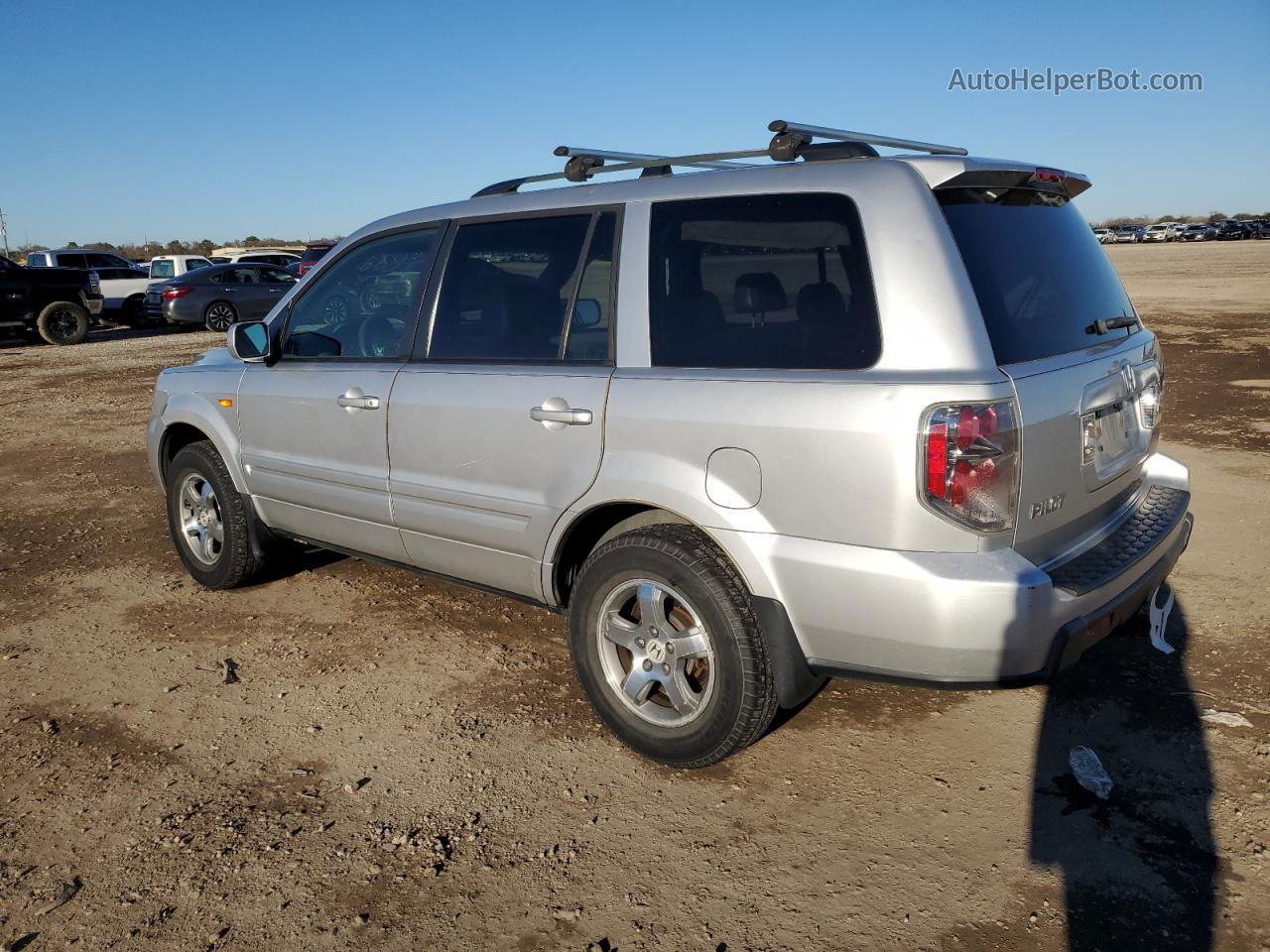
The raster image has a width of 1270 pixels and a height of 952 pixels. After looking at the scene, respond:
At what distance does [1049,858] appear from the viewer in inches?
110

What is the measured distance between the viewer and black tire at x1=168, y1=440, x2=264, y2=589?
4.92 meters

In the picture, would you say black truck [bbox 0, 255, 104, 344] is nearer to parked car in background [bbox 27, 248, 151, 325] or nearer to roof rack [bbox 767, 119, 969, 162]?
parked car in background [bbox 27, 248, 151, 325]

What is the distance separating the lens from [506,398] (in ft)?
11.8

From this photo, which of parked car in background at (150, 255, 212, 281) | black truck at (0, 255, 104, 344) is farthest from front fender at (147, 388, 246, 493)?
parked car in background at (150, 255, 212, 281)

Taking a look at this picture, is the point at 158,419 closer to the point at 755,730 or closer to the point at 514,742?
the point at 514,742

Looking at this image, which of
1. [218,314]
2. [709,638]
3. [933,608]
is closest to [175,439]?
[709,638]

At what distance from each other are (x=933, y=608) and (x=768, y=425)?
2.25ft

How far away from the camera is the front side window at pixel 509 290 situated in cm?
364

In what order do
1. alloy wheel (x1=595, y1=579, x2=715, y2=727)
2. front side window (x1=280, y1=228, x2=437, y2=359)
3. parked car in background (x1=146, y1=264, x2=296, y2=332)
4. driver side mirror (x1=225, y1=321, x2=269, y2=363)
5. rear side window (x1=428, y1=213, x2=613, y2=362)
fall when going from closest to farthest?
alloy wheel (x1=595, y1=579, x2=715, y2=727) → rear side window (x1=428, y1=213, x2=613, y2=362) → front side window (x1=280, y1=228, x2=437, y2=359) → driver side mirror (x1=225, y1=321, x2=269, y2=363) → parked car in background (x1=146, y1=264, x2=296, y2=332)

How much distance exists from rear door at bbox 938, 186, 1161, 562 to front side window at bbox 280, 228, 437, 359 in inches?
88.5

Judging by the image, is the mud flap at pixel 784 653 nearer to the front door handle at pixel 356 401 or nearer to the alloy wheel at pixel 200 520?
the front door handle at pixel 356 401

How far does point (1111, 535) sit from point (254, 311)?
2169 cm

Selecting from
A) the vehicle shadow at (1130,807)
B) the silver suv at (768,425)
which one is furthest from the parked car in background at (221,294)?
the vehicle shadow at (1130,807)

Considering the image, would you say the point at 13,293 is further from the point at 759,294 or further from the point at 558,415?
the point at 759,294
